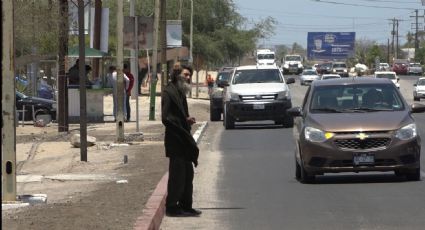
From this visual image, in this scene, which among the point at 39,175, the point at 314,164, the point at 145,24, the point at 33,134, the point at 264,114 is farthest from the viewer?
the point at 264,114

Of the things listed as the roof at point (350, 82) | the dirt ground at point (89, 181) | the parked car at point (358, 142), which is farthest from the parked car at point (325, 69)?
the parked car at point (358, 142)

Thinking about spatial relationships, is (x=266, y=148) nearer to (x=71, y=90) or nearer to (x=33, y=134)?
(x=33, y=134)

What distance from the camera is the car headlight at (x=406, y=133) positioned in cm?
1403

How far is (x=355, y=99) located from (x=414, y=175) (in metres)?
1.54

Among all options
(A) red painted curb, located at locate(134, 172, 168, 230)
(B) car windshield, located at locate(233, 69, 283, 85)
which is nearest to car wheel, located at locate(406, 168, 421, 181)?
(A) red painted curb, located at locate(134, 172, 168, 230)

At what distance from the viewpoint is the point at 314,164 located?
14.2 meters

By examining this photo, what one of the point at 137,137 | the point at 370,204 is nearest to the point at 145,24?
the point at 137,137

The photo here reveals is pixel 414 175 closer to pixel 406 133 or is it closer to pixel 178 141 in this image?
pixel 406 133

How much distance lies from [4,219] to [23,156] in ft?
37.1

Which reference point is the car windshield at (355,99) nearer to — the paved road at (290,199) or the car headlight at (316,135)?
the car headlight at (316,135)

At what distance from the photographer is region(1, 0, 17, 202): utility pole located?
36.7 feet

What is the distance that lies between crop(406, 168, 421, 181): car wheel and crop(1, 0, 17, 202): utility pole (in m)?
6.19

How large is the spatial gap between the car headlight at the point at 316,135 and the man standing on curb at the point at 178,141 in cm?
322

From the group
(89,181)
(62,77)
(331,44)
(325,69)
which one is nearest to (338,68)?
(325,69)
